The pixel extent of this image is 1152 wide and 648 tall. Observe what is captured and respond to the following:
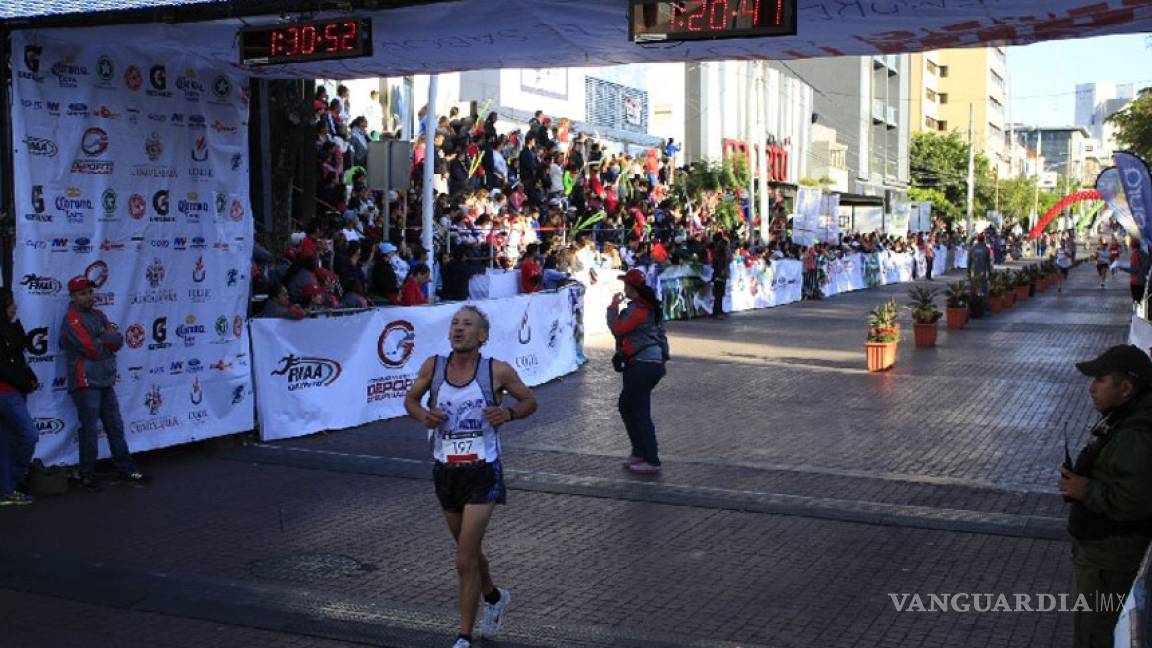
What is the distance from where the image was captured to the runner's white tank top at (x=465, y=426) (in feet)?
20.9

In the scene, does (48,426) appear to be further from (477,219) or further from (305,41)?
(477,219)

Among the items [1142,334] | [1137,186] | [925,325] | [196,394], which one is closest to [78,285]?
[196,394]

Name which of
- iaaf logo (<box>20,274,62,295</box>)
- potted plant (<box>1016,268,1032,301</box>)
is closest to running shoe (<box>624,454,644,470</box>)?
iaaf logo (<box>20,274,62,295</box>)

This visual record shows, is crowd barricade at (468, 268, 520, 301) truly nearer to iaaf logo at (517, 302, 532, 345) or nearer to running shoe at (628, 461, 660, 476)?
iaaf logo at (517, 302, 532, 345)

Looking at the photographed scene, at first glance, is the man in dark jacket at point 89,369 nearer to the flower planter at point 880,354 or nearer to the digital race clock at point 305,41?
the digital race clock at point 305,41

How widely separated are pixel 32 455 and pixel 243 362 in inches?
110

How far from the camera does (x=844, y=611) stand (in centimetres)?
710

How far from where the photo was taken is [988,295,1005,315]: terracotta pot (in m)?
30.7

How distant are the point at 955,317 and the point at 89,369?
64.3 ft

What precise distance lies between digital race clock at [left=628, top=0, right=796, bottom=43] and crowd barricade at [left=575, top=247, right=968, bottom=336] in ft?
33.0

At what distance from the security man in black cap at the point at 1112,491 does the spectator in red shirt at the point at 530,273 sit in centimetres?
1595

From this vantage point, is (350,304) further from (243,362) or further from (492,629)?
(492,629)

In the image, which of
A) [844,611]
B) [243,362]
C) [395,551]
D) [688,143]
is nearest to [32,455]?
[243,362]

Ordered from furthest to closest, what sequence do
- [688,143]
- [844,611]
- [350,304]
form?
1. [688,143]
2. [350,304]
3. [844,611]
